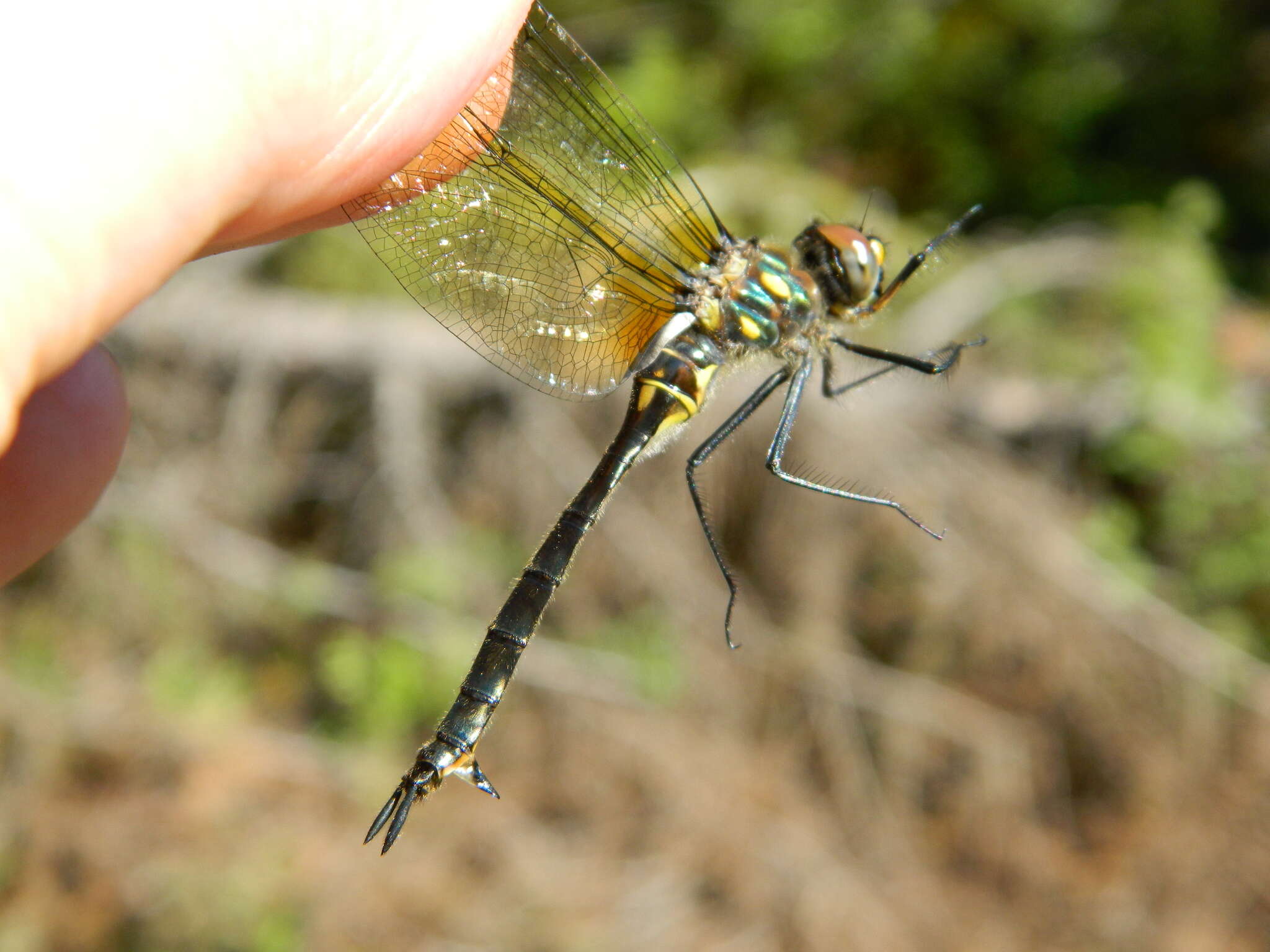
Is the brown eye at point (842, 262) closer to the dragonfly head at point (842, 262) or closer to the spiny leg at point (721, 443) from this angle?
the dragonfly head at point (842, 262)

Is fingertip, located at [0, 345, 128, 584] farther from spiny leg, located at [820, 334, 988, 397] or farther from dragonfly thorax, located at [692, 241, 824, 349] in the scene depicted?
spiny leg, located at [820, 334, 988, 397]

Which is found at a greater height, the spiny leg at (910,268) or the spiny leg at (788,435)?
the spiny leg at (910,268)

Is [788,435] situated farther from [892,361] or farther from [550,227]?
[550,227]

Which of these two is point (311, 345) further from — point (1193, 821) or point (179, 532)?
point (1193, 821)

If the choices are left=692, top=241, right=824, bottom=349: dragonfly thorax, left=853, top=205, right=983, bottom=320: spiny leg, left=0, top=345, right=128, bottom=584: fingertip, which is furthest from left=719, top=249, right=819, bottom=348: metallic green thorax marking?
left=0, top=345, right=128, bottom=584: fingertip

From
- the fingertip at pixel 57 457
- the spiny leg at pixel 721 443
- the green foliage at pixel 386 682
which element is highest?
the spiny leg at pixel 721 443

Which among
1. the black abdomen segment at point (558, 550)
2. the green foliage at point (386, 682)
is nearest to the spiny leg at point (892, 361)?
the black abdomen segment at point (558, 550)

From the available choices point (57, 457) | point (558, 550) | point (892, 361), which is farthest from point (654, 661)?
Answer: point (57, 457)
